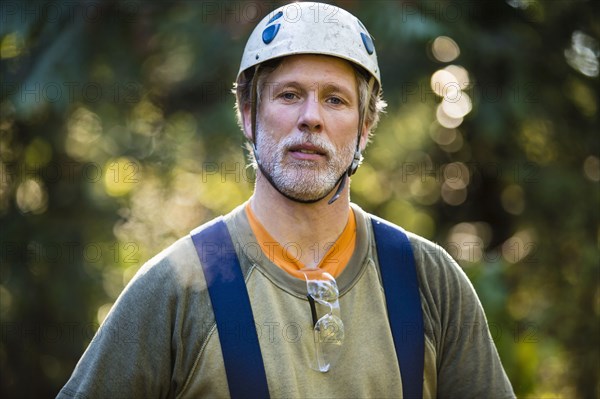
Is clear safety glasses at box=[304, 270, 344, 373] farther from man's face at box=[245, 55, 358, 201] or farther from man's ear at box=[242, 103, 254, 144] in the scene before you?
man's ear at box=[242, 103, 254, 144]

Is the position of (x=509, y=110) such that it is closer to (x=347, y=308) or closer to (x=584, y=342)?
(x=584, y=342)

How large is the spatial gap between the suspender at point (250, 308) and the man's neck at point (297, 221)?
0.14 metres

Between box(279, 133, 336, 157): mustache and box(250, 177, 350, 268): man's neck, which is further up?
box(279, 133, 336, 157): mustache

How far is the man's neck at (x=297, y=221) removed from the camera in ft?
8.75

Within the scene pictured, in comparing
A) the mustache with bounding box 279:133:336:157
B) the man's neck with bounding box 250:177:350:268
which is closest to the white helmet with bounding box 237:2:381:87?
the mustache with bounding box 279:133:336:157

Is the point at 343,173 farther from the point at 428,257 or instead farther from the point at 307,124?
the point at 428,257

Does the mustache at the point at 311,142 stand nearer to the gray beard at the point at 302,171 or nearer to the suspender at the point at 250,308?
the gray beard at the point at 302,171

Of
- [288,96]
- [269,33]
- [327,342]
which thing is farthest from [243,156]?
[327,342]

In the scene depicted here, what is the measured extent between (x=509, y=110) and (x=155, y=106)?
2529 mm

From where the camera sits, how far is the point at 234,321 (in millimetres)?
2404

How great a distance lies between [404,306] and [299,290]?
33 cm

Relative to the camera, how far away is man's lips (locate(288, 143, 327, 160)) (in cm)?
268

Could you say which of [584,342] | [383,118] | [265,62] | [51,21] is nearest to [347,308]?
[265,62]

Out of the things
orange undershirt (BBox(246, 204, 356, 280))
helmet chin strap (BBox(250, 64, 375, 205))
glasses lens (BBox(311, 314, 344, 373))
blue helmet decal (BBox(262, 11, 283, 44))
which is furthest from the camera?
blue helmet decal (BBox(262, 11, 283, 44))
